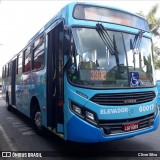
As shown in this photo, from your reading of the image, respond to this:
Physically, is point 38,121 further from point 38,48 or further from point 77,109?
point 77,109

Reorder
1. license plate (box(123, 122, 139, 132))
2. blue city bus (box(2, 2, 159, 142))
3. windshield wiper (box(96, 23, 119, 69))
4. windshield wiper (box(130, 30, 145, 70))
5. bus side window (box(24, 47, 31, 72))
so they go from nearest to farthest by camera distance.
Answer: blue city bus (box(2, 2, 159, 142)) → license plate (box(123, 122, 139, 132)) → windshield wiper (box(96, 23, 119, 69)) → windshield wiper (box(130, 30, 145, 70)) → bus side window (box(24, 47, 31, 72))

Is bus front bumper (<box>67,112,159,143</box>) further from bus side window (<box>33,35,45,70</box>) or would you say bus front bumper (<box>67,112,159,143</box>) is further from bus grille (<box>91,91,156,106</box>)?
bus side window (<box>33,35,45,70</box>)

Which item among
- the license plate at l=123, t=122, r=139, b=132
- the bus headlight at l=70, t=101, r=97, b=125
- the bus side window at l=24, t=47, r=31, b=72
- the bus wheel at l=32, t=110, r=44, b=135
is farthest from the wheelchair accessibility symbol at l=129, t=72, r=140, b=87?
the bus side window at l=24, t=47, r=31, b=72

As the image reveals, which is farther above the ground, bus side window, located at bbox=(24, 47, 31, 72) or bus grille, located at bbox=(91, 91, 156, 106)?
bus side window, located at bbox=(24, 47, 31, 72)

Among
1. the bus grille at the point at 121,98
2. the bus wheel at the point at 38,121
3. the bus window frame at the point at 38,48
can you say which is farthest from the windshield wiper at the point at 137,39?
the bus wheel at the point at 38,121

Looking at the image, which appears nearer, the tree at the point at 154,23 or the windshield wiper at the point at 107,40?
the windshield wiper at the point at 107,40

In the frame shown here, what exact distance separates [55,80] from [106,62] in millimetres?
1277

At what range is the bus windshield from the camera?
4.37 m

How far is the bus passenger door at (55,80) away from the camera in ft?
15.6

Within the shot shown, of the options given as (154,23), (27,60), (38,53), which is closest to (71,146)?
(38,53)

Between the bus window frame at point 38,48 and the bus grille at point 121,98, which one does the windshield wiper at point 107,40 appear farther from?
the bus window frame at point 38,48

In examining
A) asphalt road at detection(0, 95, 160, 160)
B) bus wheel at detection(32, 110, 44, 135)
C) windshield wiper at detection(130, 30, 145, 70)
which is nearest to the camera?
windshield wiper at detection(130, 30, 145, 70)

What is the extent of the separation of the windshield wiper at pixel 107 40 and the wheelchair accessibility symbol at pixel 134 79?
437 millimetres

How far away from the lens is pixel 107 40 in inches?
183
